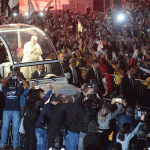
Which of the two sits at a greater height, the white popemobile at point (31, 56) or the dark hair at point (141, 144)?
the white popemobile at point (31, 56)

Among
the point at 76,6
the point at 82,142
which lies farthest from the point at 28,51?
the point at 76,6

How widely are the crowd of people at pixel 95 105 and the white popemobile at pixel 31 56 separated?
2.35ft

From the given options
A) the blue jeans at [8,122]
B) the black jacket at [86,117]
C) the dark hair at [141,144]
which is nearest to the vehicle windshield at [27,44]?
the blue jeans at [8,122]

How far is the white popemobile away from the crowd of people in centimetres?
72

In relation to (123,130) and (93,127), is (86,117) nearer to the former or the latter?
(93,127)

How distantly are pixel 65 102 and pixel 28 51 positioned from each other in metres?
4.85

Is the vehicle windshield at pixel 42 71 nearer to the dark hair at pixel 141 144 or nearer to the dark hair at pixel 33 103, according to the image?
the dark hair at pixel 33 103

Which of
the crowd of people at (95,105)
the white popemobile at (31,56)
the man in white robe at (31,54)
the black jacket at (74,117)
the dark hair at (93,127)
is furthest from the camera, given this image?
the man in white robe at (31,54)

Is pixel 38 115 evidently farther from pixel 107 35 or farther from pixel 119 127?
pixel 107 35

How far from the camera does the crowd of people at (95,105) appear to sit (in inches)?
332

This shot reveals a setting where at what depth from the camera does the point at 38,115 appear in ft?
33.3

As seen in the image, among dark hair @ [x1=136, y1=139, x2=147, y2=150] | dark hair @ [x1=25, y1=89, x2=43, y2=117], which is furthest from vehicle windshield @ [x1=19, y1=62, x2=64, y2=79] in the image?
dark hair @ [x1=136, y1=139, x2=147, y2=150]

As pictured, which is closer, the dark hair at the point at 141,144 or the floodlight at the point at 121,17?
the dark hair at the point at 141,144

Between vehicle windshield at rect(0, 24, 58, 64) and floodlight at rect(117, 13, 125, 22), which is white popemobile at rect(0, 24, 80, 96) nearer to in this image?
vehicle windshield at rect(0, 24, 58, 64)
